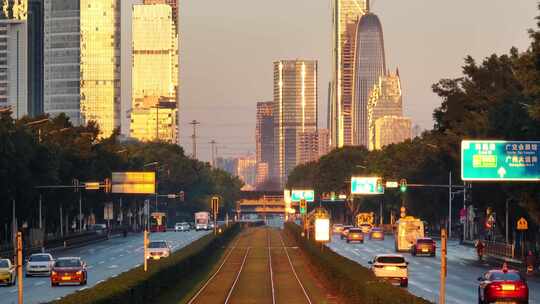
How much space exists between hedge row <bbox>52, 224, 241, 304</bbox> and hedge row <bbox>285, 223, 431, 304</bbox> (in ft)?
24.3

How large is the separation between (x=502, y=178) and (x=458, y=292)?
18.9 ft

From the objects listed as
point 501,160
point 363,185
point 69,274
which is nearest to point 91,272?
point 69,274

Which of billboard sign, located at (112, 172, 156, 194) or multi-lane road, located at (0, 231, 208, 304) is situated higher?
billboard sign, located at (112, 172, 156, 194)

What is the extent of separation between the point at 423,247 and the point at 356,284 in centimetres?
6044

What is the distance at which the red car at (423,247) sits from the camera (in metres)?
108

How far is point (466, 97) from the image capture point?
126 m

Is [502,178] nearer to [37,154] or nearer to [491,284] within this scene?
[491,284]

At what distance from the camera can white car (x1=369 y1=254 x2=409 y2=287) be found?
2534 inches

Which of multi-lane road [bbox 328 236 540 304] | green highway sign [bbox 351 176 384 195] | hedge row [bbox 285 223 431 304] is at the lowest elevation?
multi-lane road [bbox 328 236 540 304]

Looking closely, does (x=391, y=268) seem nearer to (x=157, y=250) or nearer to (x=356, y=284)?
(x=356, y=284)

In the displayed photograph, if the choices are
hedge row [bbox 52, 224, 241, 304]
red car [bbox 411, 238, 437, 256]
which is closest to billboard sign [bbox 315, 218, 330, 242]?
hedge row [bbox 52, 224, 241, 304]

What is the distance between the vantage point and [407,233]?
11425 cm

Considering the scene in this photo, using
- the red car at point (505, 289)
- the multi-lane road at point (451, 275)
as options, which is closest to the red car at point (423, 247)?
the multi-lane road at point (451, 275)

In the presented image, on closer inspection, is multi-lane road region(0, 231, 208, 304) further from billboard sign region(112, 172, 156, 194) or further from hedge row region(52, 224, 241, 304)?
billboard sign region(112, 172, 156, 194)
